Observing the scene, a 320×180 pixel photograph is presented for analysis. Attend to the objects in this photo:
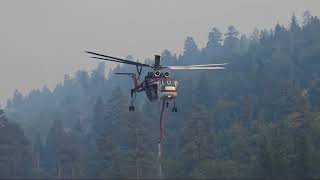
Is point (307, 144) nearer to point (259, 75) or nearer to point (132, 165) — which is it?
point (132, 165)

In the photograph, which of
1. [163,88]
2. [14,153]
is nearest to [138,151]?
[14,153]

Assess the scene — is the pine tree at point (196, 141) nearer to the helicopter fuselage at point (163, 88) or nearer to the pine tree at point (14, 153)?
the pine tree at point (14, 153)

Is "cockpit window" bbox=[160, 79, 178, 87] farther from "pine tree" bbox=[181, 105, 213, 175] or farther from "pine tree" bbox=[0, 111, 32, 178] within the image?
"pine tree" bbox=[0, 111, 32, 178]

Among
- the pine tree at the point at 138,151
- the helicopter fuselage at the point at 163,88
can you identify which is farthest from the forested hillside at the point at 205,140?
the helicopter fuselage at the point at 163,88

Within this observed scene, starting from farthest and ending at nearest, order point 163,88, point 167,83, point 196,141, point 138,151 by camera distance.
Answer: point 138,151 → point 196,141 → point 167,83 → point 163,88

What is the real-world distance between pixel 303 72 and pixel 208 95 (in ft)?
99.6

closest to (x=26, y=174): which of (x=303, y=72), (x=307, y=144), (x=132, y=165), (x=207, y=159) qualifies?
(x=132, y=165)

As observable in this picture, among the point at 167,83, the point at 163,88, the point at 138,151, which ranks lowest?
the point at 138,151

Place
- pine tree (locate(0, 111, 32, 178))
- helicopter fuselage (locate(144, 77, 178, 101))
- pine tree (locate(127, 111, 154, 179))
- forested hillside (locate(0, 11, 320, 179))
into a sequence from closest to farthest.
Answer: helicopter fuselage (locate(144, 77, 178, 101)) < forested hillside (locate(0, 11, 320, 179)) < pine tree (locate(127, 111, 154, 179)) < pine tree (locate(0, 111, 32, 178))

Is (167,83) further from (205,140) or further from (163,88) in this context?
(205,140)

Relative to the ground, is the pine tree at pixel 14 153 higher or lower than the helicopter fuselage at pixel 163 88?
lower

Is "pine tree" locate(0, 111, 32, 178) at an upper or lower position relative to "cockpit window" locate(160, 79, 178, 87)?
lower

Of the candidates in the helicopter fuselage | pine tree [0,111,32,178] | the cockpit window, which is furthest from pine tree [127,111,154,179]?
the cockpit window

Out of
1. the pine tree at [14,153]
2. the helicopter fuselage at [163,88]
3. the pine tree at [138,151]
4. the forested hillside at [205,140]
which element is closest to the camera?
the helicopter fuselage at [163,88]
